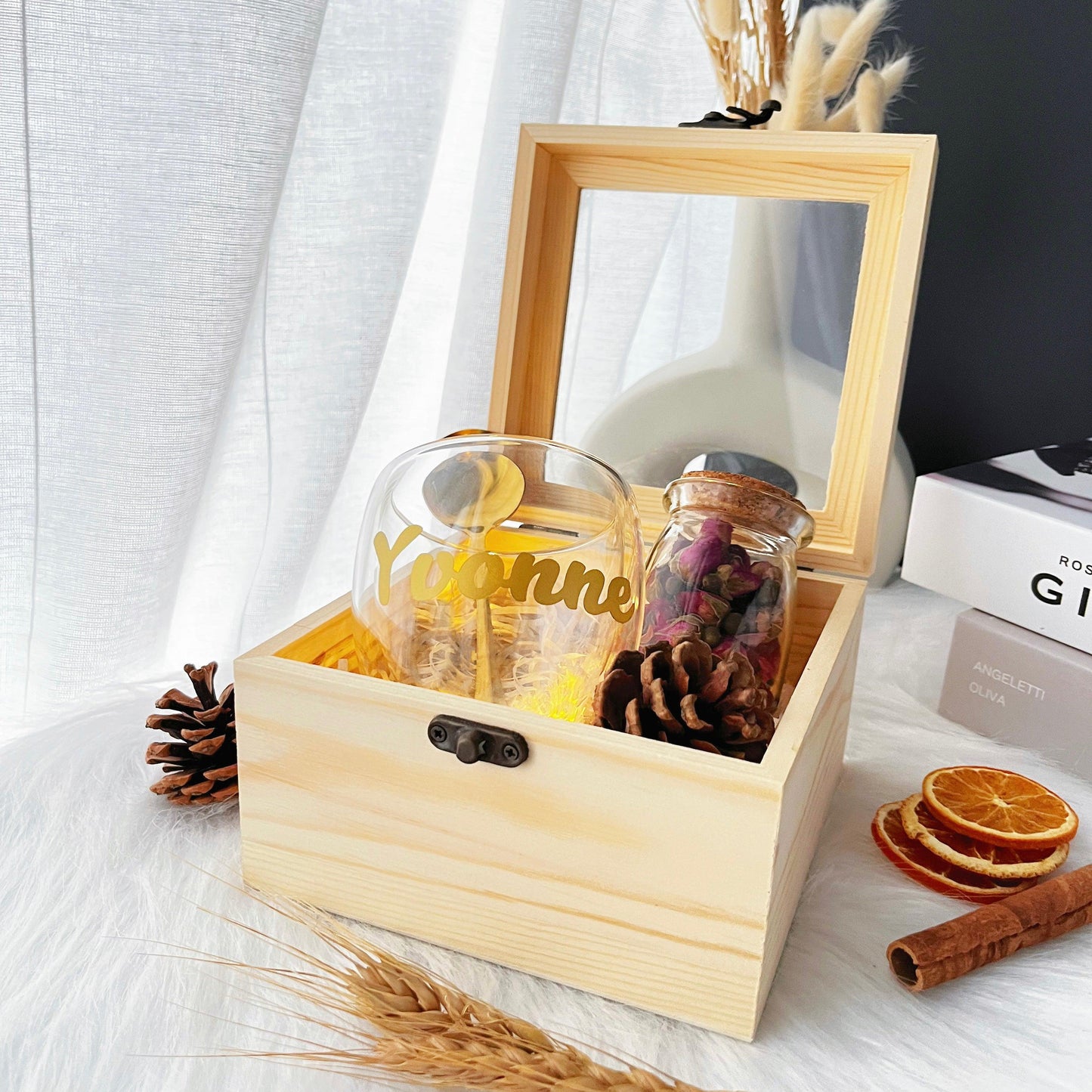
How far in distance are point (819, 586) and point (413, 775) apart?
314 mm

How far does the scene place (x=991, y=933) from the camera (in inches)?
21.4

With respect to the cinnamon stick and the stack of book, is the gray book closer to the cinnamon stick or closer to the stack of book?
the stack of book

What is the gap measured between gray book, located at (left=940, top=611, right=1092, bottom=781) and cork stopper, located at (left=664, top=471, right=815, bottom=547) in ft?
0.84

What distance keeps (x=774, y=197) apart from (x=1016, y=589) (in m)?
0.35

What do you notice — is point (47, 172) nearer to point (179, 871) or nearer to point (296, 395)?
point (296, 395)

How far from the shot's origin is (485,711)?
1.60 ft

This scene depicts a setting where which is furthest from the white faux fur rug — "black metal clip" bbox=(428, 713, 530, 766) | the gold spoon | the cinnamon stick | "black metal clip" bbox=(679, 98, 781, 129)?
"black metal clip" bbox=(679, 98, 781, 129)

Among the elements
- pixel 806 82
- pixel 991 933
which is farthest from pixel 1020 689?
pixel 806 82

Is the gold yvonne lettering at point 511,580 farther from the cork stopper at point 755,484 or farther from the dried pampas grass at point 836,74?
the dried pampas grass at point 836,74

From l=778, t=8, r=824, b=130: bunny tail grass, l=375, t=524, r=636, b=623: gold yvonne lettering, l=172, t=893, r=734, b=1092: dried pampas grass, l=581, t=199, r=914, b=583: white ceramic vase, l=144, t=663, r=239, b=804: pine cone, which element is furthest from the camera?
l=778, t=8, r=824, b=130: bunny tail grass

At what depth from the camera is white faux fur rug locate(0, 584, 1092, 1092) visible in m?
0.48

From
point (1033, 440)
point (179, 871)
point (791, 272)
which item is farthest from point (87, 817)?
point (1033, 440)

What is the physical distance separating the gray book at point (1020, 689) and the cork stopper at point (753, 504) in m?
0.26

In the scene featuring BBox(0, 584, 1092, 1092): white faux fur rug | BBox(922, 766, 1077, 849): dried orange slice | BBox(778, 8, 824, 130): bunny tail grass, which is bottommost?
BBox(0, 584, 1092, 1092): white faux fur rug
